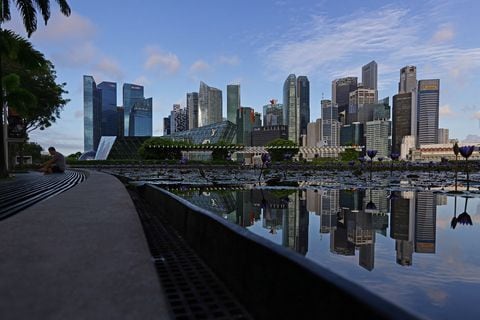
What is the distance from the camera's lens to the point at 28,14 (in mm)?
12008

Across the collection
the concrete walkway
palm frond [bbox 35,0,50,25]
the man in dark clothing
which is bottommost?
the concrete walkway

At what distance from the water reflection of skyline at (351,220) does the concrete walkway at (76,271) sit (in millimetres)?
2038

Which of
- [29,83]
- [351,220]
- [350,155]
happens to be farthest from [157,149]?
[351,220]

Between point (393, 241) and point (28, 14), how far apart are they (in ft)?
48.5

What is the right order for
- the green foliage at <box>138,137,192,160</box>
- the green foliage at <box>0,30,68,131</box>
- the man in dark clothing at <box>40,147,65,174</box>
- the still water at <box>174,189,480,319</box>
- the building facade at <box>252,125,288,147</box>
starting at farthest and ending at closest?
the building facade at <box>252,125,288,147</box>
the green foliage at <box>138,137,192,160</box>
the man in dark clothing at <box>40,147,65,174</box>
the green foliage at <box>0,30,68,131</box>
the still water at <box>174,189,480,319</box>

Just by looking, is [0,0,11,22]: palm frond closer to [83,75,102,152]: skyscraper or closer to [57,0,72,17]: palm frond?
[57,0,72,17]: palm frond

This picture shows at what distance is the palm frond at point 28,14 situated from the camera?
11.8 m

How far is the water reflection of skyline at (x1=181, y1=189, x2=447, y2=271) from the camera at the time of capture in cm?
386

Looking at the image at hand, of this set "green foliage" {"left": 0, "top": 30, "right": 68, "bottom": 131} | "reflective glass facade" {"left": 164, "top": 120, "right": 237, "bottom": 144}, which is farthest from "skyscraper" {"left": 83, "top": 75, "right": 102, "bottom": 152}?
"green foliage" {"left": 0, "top": 30, "right": 68, "bottom": 131}

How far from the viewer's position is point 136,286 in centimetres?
217

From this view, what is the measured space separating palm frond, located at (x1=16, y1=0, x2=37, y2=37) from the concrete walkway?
11473 mm

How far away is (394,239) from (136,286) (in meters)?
3.58

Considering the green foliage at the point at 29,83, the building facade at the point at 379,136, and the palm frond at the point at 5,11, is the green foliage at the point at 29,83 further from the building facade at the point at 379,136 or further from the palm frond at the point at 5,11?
the building facade at the point at 379,136

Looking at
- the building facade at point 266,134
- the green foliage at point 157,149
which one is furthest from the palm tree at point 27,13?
the building facade at point 266,134
